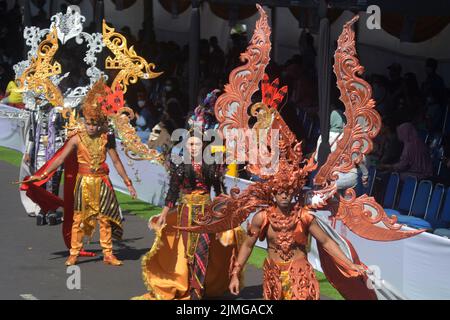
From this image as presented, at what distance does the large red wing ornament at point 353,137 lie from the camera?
9.00m

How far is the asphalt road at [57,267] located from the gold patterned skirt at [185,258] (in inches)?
16.8

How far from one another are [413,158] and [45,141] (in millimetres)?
5199

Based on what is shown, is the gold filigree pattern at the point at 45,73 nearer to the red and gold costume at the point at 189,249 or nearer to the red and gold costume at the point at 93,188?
the red and gold costume at the point at 93,188

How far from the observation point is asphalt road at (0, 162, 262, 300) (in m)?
11.3

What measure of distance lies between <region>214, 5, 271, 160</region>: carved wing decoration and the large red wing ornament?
672 mm

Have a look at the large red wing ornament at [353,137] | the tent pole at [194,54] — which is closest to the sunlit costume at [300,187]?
the large red wing ornament at [353,137]

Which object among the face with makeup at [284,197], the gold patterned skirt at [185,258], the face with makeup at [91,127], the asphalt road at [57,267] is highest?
the face with makeup at [284,197]

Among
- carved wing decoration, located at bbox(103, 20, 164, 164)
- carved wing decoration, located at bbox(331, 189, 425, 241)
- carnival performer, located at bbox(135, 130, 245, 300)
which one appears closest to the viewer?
carved wing decoration, located at bbox(331, 189, 425, 241)

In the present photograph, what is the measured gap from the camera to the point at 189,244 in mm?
10914

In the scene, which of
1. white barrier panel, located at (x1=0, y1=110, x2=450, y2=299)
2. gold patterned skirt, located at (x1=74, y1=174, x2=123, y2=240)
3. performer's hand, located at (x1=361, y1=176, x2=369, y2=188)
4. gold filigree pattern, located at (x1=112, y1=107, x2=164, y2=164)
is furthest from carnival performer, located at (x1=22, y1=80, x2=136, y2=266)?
performer's hand, located at (x1=361, y1=176, x2=369, y2=188)

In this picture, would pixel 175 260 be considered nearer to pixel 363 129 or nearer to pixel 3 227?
pixel 363 129

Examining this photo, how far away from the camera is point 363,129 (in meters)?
9.06

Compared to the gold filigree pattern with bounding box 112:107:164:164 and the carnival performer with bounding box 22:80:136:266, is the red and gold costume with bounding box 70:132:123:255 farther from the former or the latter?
the gold filigree pattern with bounding box 112:107:164:164

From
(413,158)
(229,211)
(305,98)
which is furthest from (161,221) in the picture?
(305,98)
